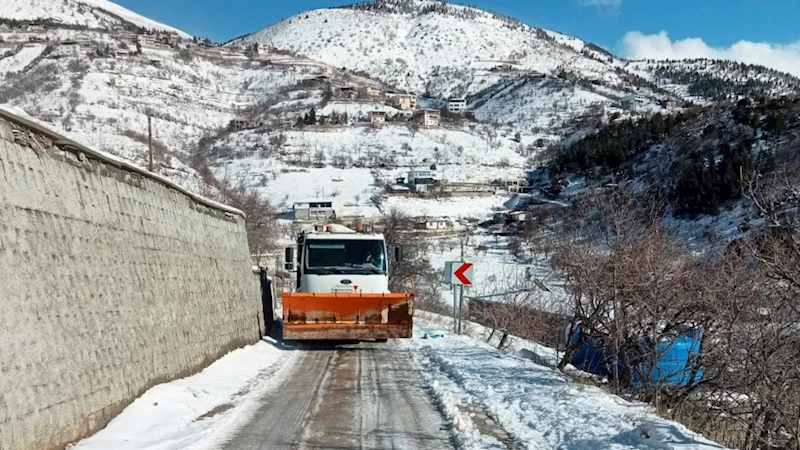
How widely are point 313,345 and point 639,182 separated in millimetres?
53028

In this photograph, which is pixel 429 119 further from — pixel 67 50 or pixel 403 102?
pixel 67 50

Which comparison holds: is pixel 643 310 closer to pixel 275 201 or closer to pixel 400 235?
pixel 400 235

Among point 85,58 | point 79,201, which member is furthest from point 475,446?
point 85,58

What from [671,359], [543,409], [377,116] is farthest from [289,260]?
[377,116]

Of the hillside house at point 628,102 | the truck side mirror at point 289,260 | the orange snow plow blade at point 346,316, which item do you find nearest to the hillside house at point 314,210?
the truck side mirror at point 289,260

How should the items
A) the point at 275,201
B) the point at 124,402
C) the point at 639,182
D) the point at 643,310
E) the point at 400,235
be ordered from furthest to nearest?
the point at 275,201 < the point at 639,182 < the point at 400,235 < the point at 643,310 < the point at 124,402

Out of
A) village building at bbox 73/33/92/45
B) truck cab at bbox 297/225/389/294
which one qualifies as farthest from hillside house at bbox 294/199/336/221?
village building at bbox 73/33/92/45

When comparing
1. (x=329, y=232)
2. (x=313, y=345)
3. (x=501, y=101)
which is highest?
(x=501, y=101)

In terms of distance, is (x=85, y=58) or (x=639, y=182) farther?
(x=85, y=58)

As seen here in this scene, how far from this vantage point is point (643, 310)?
35.4 feet

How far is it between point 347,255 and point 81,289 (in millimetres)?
10266

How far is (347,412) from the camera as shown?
326 inches

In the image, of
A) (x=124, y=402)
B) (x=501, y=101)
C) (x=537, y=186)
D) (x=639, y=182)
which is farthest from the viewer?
(x=501, y=101)

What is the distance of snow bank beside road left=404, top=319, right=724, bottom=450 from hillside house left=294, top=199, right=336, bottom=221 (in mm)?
60327
